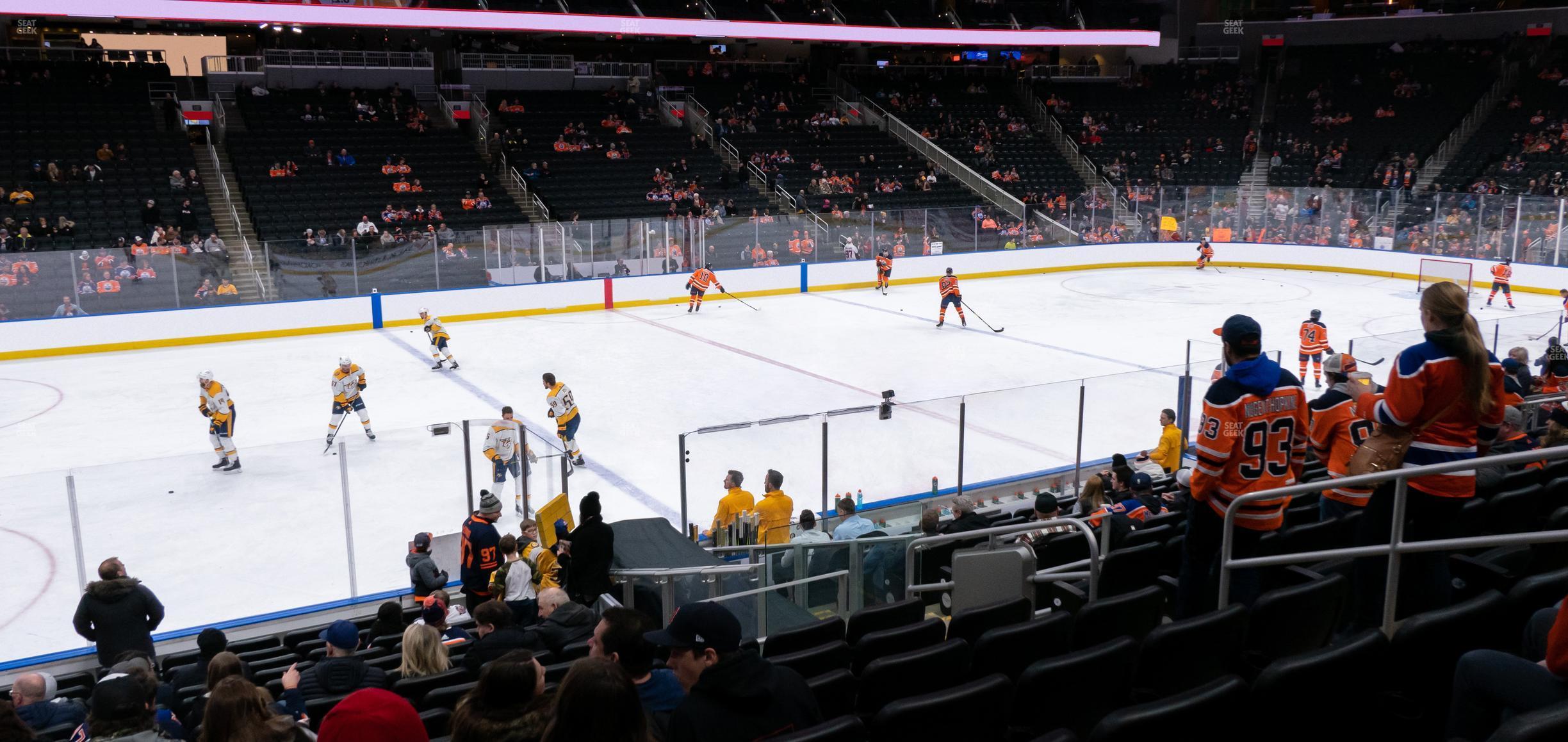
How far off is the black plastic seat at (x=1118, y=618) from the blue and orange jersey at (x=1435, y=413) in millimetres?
998

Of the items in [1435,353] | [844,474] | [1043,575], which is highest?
[1435,353]

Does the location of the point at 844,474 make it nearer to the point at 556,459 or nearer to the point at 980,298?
the point at 556,459

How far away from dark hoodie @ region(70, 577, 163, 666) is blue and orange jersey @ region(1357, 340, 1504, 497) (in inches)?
276

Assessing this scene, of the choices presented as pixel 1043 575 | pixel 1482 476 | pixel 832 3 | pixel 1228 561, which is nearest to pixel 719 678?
pixel 1228 561

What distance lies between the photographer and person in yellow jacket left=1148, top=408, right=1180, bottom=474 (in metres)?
10.4

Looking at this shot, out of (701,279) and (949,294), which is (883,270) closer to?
(701,279)

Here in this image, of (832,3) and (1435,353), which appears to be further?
(832,3)

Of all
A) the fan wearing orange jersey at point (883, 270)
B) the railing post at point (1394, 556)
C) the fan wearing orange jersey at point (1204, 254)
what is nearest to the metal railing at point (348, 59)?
the fan wearing orange jersey at point (883, 270)

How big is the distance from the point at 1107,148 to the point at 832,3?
33.9 feet

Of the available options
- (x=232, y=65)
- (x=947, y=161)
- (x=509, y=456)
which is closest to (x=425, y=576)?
(x=509, y=456)

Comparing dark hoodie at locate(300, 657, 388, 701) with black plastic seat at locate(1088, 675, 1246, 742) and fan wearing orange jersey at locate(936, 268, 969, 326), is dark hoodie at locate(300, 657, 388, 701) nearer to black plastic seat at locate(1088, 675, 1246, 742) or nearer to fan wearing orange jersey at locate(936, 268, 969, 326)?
black plastic seat at locate(1088, 675, 1246, 742)

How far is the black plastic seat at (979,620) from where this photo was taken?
434 cm

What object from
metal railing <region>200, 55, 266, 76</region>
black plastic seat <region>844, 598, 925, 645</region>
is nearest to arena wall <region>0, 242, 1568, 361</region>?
metal railing <region>200, 55, 266, 76</region>

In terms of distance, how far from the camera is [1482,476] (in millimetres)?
5117
